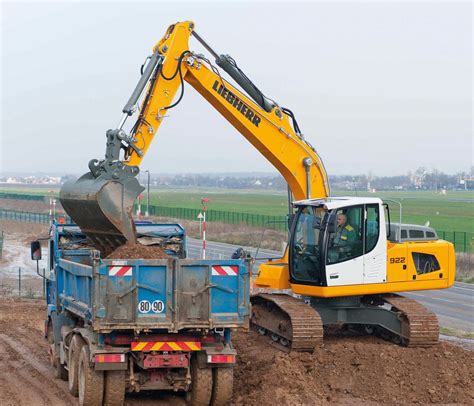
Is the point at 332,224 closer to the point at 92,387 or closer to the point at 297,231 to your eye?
the point at 297,231

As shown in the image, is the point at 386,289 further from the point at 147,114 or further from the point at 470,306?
the point at 470,306

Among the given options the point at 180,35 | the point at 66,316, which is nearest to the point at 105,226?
the point at 66,316

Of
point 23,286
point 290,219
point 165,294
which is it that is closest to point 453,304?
point 290,219

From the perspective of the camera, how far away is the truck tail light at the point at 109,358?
13305 millimetres

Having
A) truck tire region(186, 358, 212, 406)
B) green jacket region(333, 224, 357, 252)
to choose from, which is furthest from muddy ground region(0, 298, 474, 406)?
green jacket region(333, 224, 357, 252)

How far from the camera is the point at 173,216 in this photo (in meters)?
85.5

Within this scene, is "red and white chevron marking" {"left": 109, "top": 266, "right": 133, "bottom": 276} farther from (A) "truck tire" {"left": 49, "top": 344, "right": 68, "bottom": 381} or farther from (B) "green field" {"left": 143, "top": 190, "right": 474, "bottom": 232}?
(B) "green field" {"left": 143, "top": 190, "right": 474, "bottom": 232}

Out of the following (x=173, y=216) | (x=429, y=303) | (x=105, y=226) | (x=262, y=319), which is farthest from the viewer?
(x=173, y=216)

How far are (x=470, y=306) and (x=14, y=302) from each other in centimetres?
1485

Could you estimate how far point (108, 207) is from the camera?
50.8ft

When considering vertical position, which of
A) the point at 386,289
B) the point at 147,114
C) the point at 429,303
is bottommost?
the point at 429,303

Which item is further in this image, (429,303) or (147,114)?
(429,303)

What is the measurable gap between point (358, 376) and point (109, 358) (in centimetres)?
443

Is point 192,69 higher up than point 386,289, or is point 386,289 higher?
point 192,69
